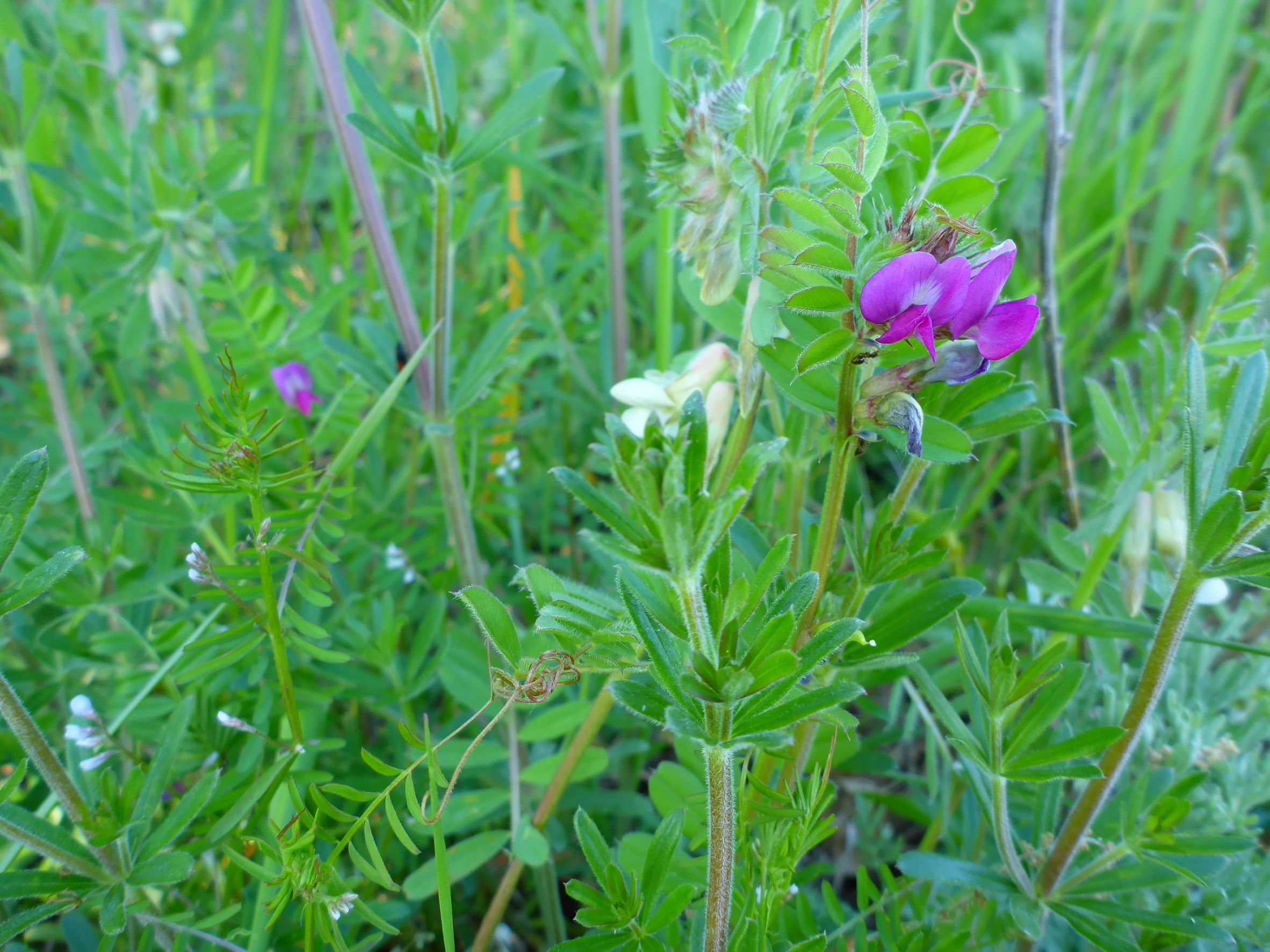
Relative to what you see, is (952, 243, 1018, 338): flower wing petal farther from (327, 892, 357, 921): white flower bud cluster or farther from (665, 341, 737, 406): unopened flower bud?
(327, 892, 357, 921): white flower bud cluster

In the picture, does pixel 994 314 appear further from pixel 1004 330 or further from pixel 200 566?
pixel 200 566

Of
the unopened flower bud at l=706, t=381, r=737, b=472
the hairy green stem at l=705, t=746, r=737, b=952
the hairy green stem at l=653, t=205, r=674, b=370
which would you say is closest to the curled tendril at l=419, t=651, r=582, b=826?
the hairy green stem at l=705, t=746, r=737, b=952

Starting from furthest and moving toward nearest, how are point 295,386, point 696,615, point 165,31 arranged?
point 165,31 → point 295,386 → point 696,615

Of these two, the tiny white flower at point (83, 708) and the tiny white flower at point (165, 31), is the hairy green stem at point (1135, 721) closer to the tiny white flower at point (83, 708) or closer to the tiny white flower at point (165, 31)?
the tiny white flower at point (83, 708)

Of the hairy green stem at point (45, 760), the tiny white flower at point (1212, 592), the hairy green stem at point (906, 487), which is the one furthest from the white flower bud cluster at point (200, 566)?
the tiny white flower at point (1212, 592)

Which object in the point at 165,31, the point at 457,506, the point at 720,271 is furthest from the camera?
the point at 165,31

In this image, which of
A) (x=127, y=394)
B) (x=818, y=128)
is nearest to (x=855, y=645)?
(x=818, y=128)

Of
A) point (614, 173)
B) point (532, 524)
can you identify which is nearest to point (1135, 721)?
point (532, 524)
